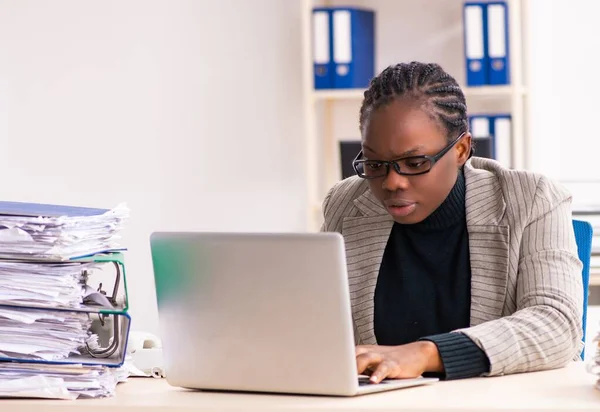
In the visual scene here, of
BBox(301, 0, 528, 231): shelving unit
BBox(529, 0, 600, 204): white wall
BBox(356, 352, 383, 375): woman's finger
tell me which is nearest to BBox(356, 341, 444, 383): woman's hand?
BBox(356, 352, 383, 375): woman's finger

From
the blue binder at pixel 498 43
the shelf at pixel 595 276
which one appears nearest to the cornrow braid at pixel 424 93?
the shelf at pixel 595 276

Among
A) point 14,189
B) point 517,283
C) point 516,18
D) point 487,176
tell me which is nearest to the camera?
point 517,283

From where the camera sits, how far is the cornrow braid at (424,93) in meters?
1.80

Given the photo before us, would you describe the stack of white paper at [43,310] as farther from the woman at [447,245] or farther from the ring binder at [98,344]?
the woman at [447,245]

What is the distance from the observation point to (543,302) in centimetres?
168

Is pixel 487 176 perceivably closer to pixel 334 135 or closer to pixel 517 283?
pixel 517 283

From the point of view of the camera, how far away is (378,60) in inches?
149

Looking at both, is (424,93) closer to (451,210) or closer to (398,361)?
(451,210)

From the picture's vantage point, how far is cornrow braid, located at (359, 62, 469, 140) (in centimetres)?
180

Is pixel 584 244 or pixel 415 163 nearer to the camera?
pixel 415 163

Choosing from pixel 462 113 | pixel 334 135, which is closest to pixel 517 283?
pixel 462 113

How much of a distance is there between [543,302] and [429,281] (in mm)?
288

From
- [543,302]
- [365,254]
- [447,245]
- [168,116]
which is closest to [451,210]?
[447,245]

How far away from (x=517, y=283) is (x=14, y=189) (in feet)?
7.95
